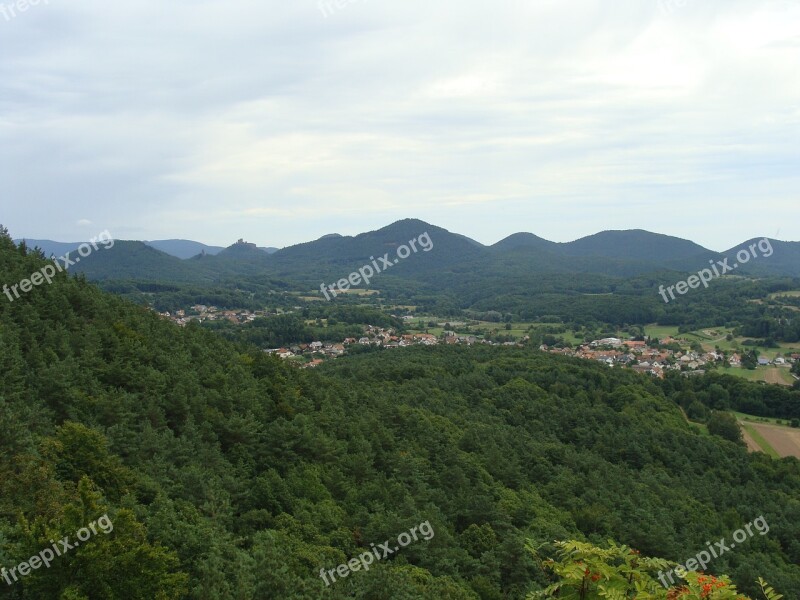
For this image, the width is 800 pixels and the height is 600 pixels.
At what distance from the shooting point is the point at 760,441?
177 ft

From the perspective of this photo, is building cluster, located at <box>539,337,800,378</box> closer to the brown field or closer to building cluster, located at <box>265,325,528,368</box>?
building cluster, located at <box>265,325,528,368</box>

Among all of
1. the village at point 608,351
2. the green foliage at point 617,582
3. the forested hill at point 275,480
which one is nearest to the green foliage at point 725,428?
the forested hill at point 275,480

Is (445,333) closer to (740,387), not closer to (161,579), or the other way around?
(740,387)

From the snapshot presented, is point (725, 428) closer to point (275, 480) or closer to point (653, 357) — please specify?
point (653, 357)

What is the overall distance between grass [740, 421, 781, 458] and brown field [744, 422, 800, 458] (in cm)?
34

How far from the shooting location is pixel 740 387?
2628 inches

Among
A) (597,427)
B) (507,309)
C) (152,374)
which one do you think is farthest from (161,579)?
(507,309)

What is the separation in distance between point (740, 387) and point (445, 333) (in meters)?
58.9

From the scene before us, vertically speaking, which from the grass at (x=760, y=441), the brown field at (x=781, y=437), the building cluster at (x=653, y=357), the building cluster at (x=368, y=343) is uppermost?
the building cluster at (x=368, y=343)

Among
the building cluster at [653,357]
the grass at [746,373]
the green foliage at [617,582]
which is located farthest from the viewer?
the building cluster at [653,357]

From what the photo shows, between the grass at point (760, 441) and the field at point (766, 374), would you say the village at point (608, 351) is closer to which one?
the field at point (766, 374)

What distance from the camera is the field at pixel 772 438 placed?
5100cm

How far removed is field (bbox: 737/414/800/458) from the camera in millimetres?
51000

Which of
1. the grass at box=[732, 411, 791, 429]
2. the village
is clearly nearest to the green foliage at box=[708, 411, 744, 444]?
the grass at box=[732, 411, 791, 429]
